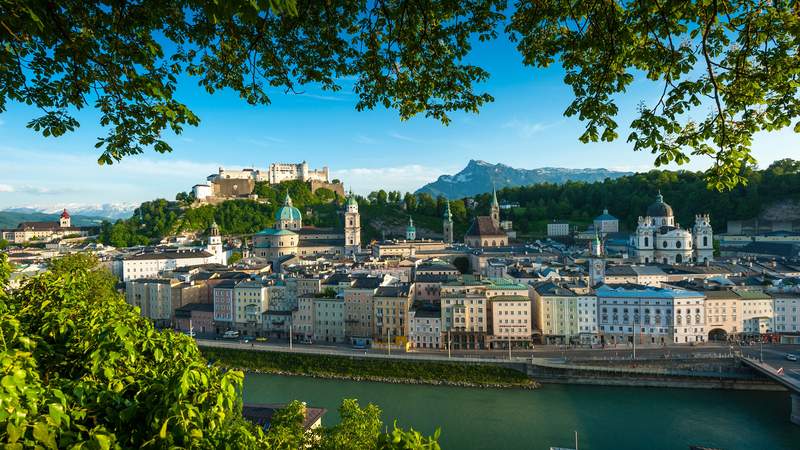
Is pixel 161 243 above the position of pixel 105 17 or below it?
below

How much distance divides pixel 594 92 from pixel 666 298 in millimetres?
19827

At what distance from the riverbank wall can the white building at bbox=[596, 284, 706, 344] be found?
2479 millimetres

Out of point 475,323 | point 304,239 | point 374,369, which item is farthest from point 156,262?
point 475,323

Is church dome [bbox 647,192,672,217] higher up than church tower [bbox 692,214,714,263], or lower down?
higher up

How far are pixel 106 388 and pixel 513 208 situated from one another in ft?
186

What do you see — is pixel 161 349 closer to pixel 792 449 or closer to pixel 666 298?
pixel 792 449

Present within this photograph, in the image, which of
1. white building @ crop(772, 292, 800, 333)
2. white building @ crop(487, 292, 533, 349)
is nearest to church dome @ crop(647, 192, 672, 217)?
white building @ crop(772, 292, 800, 333)

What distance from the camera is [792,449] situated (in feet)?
39.3

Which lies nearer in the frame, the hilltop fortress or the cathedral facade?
the cathedral facade

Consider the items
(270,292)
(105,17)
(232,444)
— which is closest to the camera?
(232,444)

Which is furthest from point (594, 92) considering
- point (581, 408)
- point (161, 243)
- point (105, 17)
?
point (161, 243)

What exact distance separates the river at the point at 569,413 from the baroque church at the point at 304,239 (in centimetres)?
2314

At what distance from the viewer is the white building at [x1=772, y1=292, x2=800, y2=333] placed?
1969 centimetres

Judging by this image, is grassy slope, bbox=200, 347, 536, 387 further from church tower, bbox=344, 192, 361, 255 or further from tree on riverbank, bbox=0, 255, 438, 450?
church tower, bbox=344, 192, 361, 255
